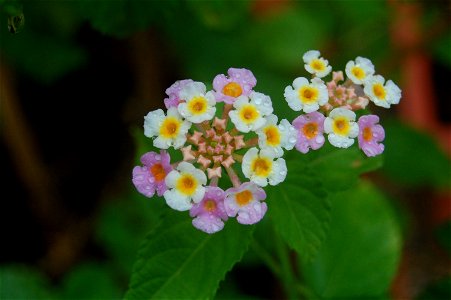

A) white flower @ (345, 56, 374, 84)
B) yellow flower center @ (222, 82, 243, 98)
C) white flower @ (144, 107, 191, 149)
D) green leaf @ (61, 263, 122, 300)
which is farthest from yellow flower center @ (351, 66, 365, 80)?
green leaf @ (61, 263, 122, 300)

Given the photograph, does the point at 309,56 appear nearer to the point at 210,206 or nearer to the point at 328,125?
the point at 328,125

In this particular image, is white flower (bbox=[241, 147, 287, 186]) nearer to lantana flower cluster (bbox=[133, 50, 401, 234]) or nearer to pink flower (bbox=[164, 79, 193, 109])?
lantana flower cluster (bbox=[133, 50, 401, 234])

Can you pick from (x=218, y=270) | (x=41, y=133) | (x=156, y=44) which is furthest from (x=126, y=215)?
(x=218, y=270)

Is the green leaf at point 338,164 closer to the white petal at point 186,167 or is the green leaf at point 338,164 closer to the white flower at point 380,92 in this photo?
the white flower at point 380,92

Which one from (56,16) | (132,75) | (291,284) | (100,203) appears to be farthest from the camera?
(132,75)

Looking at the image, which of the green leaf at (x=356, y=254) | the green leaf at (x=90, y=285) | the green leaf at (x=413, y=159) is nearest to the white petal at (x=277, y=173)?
the green leaf at (x=356, y=254)

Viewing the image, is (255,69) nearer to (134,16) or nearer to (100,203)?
(100,203)

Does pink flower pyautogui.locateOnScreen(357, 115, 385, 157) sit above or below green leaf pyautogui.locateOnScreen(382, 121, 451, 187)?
above
